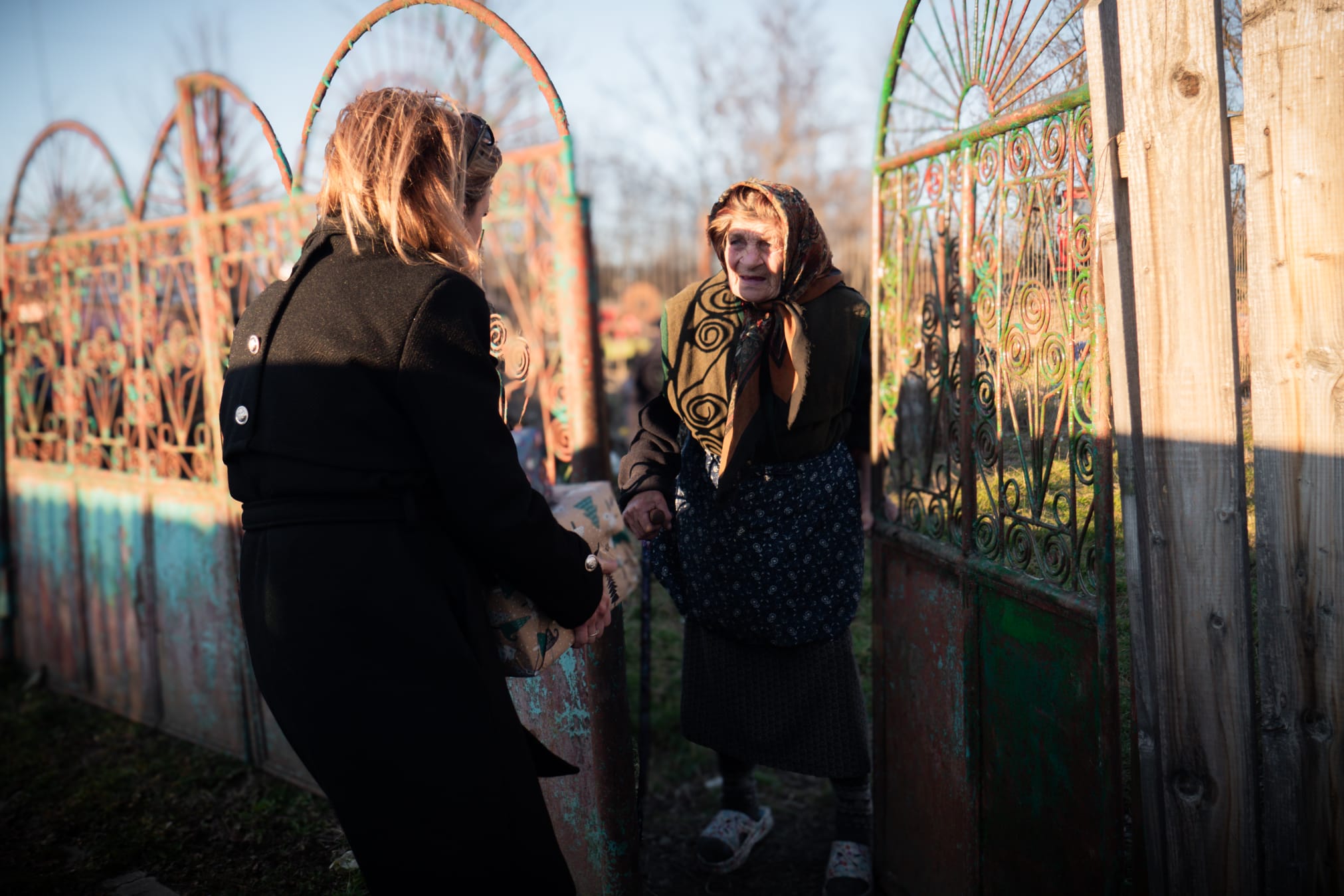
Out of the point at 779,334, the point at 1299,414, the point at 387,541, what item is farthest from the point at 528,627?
the point at 1299,414

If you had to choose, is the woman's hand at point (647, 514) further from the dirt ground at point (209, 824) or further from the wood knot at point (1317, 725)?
the wood knot at point (1317, 725)

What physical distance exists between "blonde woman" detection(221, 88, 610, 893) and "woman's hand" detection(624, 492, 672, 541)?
1088 mm

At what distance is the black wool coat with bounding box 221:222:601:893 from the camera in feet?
5.53

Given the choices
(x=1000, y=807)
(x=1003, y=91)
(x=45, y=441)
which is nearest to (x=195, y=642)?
(x=45, y=441)

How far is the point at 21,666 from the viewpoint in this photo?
564 centimetres

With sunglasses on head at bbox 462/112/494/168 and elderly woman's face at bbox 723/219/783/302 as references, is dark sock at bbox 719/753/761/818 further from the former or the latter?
sunglasses on head at bbox 462/112/494/168

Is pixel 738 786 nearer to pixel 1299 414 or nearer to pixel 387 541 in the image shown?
pixel 387 541

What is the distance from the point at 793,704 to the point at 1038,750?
73 cm

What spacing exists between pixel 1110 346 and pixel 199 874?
3373 millimetres

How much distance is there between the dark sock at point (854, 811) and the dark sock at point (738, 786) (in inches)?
13.0

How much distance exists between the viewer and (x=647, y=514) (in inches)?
115

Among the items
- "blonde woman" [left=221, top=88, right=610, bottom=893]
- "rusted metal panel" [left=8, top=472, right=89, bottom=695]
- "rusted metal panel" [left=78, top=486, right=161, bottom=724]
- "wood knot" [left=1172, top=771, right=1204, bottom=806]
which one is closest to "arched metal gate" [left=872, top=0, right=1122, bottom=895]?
"wood knot" [left=1172, top=771, right=1204, bottom=806]

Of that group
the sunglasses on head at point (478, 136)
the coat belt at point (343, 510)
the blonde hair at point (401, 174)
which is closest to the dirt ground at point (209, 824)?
the coat belt at point (343, 510)

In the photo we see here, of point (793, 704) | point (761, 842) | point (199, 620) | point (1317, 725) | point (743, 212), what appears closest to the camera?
point (1317, 725)
